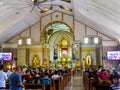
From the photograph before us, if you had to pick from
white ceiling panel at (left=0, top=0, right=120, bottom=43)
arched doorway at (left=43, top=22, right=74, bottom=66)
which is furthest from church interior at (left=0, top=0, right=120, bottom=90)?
arched doorway at (left=43, top=22, right=74, bottom=66)

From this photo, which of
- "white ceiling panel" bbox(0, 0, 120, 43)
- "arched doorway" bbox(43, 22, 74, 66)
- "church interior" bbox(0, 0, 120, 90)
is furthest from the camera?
"arched doorway" bbox(43, 22, 74, 66)

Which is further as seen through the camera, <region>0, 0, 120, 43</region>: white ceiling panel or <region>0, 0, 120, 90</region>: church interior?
<region>0, 0, 120, 90</region>: church interior

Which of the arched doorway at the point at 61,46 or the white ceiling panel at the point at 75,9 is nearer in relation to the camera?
the white ceiling panel at the point at 75,9

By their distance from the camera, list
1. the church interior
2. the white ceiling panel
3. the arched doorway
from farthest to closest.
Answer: the arched doorway → the church interior → the white ceiling panel

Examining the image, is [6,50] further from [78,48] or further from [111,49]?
[111,49]

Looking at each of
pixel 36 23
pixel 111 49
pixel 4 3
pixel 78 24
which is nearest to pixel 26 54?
pixel 36 23

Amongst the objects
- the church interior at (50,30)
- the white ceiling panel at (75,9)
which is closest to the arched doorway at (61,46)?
the church interior at (50,30)

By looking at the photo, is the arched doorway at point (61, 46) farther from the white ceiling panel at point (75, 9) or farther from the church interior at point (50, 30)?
the white ceiling panel at point (75, 9)

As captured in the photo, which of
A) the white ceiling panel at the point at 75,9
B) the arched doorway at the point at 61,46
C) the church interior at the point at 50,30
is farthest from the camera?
the arched doorway at the point at 61,46

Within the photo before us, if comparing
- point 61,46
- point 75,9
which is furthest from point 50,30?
point 75,9

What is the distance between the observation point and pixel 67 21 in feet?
106

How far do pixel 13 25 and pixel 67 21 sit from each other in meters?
7.02

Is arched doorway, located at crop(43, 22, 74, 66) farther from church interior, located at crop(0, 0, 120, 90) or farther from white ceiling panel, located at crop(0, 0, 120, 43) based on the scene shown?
white ceiling panel, located at crop(0, 0, 120, 43)

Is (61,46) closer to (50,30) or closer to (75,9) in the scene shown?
(50,30)
